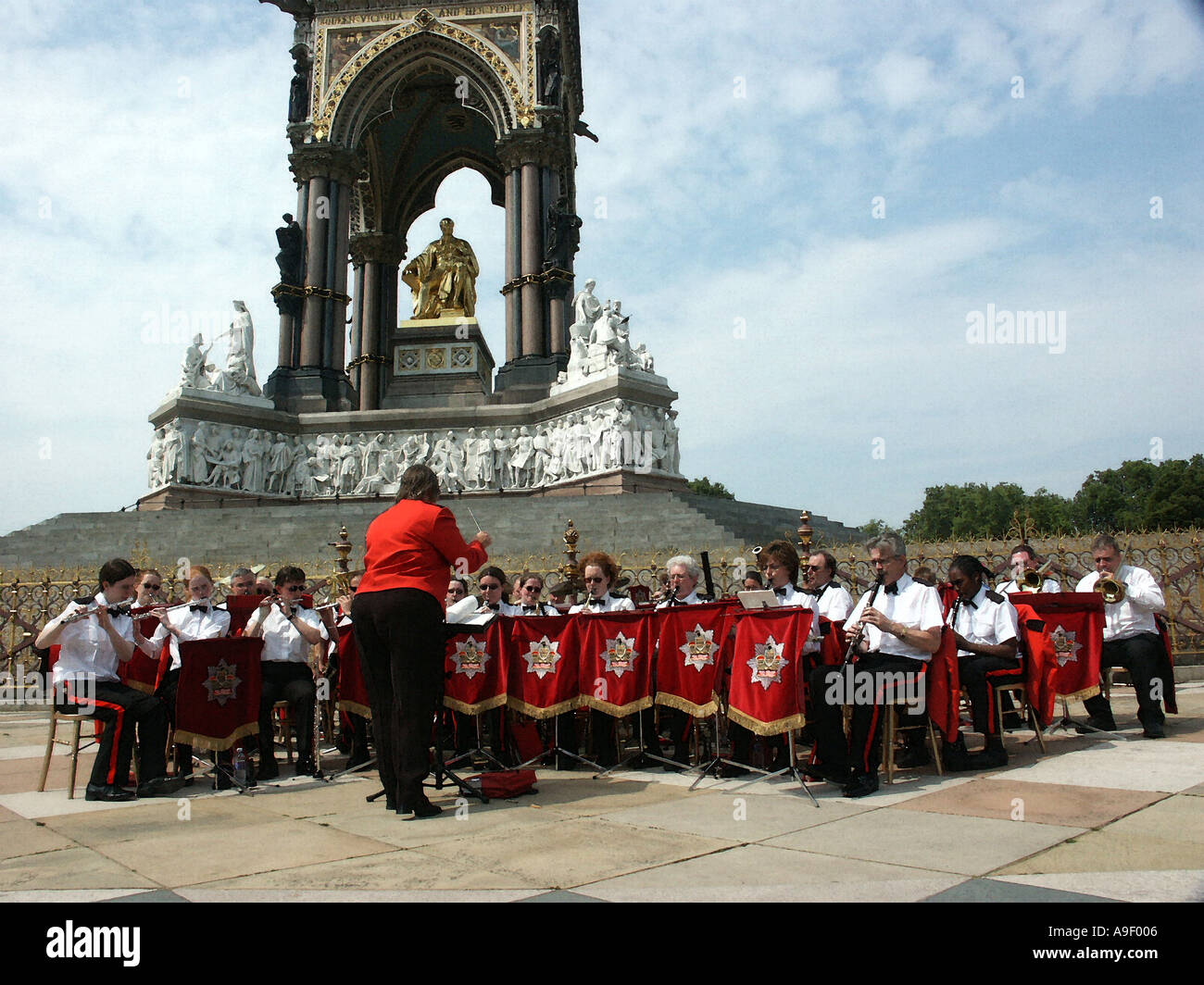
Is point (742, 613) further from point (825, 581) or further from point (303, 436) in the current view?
point (303, 436)

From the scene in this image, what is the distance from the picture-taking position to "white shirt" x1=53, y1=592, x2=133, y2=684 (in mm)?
6477

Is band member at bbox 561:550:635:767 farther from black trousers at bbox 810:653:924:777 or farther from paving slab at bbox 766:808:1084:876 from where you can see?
paving slab at bbox 766:808:1084:876

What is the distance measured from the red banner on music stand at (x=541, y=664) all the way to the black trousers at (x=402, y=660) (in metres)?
1.51

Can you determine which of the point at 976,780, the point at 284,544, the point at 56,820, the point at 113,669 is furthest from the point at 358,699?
the point at 284,544

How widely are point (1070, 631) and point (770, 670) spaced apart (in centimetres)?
297

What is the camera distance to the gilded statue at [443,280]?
3023 centimetres

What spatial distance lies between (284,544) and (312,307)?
10.6 m

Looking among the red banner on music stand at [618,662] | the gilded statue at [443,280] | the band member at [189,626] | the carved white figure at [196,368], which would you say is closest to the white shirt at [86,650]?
the band member at [189,626]

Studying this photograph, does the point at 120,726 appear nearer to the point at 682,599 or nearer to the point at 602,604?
the point at 602,604

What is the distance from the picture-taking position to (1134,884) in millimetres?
3277

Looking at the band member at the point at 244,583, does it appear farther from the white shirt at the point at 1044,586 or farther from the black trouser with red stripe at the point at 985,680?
the white shirt at the point at 1044,586

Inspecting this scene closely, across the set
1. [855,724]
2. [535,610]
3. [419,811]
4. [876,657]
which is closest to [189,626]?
[535,610]

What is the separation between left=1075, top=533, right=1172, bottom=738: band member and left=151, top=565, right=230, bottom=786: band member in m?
6.90

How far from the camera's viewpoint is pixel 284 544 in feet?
63.0
